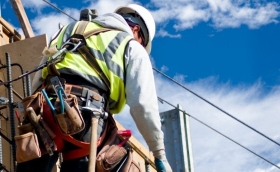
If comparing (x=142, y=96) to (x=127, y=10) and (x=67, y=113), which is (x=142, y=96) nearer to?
(x=67, y=113)

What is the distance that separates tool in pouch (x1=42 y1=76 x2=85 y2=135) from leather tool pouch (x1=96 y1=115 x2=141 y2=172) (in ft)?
0.87

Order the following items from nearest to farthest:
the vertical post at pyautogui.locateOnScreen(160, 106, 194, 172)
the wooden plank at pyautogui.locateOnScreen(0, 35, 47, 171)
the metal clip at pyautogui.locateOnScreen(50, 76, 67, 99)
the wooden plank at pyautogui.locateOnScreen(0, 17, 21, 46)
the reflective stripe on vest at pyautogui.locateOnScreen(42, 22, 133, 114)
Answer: the metal clip at pyautogui.locateOnScreen(50, 76, 67, 99), the reflective stripe on vest at pyautogui.locateOnScreen(42, 22, 133, 114), the wooden plank at pyautogui.locateOnScreen(0, 35, 47, 171), the wooden plank at pyautogui.locateOnScreen(0, 17, 21, 46), the vertical post at pyautogui.locateOnScreen(160, 106, 194, 172)

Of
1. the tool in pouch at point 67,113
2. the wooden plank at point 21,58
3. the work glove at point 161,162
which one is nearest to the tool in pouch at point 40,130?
the tool in pouch at point 67,113

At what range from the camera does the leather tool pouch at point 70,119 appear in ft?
13.6

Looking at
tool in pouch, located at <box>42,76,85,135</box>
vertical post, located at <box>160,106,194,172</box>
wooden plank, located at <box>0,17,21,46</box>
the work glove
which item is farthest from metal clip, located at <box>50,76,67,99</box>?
vertical post, located at <box>160,106,194,172</box>

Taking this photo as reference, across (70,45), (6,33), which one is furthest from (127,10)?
(6,33)

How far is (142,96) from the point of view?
14.4ft

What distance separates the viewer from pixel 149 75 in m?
4.50

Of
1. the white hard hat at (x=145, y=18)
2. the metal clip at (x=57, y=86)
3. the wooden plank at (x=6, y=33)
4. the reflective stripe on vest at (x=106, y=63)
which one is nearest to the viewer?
the metal clip at (x=57, y=86)

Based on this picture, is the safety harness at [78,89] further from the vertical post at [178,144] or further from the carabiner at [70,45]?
the vertical post at [178,144]

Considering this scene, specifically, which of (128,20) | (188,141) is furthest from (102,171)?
(188,141)

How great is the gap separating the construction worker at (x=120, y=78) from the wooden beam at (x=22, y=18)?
219cm

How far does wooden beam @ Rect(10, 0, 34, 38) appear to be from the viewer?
6.86 metres

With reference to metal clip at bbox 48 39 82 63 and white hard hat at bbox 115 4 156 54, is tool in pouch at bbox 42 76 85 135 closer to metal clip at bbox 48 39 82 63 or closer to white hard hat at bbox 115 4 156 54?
metal clip at bbox 48 39 82 63
